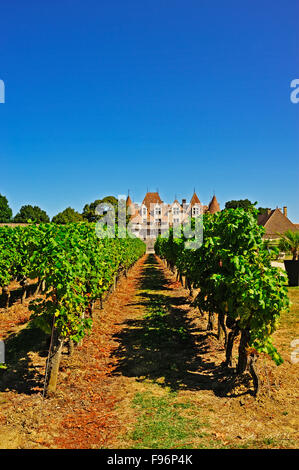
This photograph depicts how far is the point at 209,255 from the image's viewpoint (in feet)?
26.4

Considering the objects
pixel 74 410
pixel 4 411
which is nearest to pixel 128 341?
pixel 74 410

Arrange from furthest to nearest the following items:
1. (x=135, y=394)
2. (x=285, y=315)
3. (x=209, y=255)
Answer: (x=285, y=315)
(x=209, y=255)
(x=135, y=394)

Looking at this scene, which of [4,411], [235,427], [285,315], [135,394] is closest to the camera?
[235,427]

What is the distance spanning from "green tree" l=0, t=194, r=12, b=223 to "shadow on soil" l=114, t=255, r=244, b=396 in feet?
242

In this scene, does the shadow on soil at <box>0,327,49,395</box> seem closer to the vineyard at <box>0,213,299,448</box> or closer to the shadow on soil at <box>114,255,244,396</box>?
the vineyard at <box>0,213,299,448</box>

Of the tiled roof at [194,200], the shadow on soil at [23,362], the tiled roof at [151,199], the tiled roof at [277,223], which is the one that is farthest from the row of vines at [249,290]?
the tiled roof at [194,200]

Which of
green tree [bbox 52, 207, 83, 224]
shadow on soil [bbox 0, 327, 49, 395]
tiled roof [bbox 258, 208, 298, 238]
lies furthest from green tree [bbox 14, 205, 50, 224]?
shadow on soil [bbox 0, 327, 49, 395]

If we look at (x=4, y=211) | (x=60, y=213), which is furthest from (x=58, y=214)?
(x=4, y=211)

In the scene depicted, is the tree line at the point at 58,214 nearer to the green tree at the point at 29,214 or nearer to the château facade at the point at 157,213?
the green tree at the point at 29,214

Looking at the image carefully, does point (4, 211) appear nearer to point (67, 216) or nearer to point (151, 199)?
point (67, 216)

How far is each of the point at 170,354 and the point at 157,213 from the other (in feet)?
265

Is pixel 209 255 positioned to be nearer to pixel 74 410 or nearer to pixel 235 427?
pixel 235 427

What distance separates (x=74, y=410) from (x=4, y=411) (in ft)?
3.79

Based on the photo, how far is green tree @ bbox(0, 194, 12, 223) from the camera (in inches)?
2975
